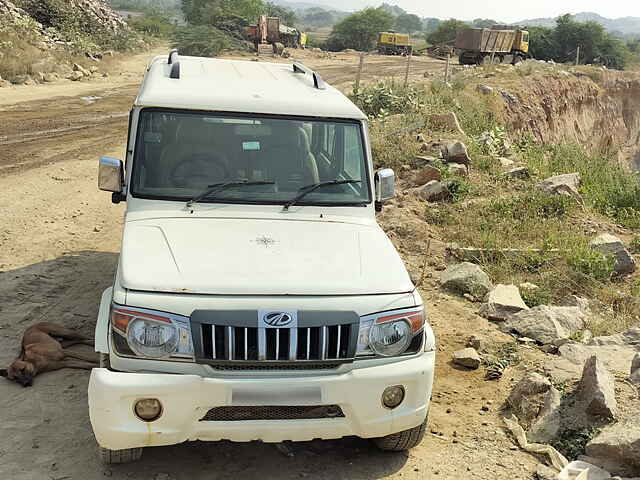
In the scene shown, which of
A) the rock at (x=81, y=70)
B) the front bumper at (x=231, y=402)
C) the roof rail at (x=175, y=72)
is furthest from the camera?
the rock at (x=81, y=70)

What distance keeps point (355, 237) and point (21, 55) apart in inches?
733

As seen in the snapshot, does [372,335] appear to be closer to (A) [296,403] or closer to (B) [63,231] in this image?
(A) [296,403]

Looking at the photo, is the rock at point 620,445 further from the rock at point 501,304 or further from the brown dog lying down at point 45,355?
the brown dog lying down at point 45,355

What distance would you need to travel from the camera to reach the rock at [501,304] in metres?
→ 6.28

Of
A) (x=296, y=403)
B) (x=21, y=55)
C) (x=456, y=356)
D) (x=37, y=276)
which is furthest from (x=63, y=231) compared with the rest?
(x=21, y=55)

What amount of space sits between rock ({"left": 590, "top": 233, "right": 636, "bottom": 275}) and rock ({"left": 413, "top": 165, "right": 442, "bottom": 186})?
9.45 feet

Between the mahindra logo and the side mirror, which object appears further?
the side mirror

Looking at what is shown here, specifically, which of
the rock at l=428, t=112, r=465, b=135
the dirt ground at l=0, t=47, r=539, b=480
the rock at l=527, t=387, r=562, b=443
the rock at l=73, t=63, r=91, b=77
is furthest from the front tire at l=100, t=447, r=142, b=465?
the rock at l=73, t=63, r=91, b=77

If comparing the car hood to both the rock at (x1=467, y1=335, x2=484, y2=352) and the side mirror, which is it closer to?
the side mirror

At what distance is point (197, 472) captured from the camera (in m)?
3.81

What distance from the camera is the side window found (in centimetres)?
471

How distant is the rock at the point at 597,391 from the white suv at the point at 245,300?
1.19 meters

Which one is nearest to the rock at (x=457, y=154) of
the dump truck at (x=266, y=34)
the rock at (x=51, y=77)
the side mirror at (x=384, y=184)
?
the side mirror at (x=384, y=184)

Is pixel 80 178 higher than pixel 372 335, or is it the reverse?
pixel 372 335
